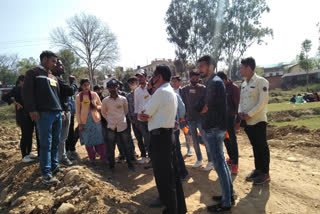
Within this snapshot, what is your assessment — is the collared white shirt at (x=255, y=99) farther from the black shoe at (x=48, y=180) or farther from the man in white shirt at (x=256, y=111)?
the black shoe at (x=48, y=180)

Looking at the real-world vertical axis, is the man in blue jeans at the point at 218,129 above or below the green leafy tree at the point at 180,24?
below

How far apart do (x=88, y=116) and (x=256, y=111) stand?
353 cm

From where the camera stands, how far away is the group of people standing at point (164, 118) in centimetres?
262

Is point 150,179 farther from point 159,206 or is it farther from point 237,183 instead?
point 237,183

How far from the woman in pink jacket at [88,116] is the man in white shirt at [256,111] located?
10.3 feet

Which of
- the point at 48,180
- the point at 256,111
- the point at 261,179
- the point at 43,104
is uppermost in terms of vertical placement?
the point at 43,104

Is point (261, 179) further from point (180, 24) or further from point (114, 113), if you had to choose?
point (180, 24)

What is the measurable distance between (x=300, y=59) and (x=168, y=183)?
38858 mm

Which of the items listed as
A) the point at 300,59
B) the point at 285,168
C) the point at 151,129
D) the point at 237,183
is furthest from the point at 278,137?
the point at 300,59

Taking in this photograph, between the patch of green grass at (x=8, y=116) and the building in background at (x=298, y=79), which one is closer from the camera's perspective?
the patch of green grass at (x=8, y=116)

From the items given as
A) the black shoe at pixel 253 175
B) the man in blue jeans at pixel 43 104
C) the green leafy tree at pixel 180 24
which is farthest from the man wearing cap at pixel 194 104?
the green leafy tree at pixel 180 24

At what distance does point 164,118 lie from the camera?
257 centimetres

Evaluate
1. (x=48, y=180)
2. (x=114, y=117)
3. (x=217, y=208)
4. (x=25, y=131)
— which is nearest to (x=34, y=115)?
(x=48, y=180)

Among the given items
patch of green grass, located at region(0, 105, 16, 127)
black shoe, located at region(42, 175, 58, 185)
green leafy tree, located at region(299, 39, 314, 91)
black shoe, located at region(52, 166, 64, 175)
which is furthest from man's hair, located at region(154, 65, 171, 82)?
green leafy tree, located at region(299, 39, 314, 91)
